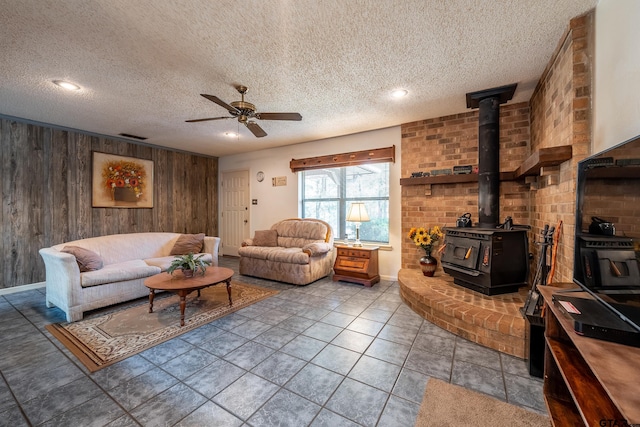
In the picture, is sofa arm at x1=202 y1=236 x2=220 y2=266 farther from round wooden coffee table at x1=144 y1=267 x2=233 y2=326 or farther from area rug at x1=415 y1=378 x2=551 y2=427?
area rug at x1=415 y1=378 x2=551 y2=427

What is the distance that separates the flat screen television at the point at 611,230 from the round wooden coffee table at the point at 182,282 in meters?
2.84

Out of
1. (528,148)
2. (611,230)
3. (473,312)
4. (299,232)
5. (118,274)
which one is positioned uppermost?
(528,148)

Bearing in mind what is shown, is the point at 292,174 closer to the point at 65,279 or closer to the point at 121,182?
the point at 121,182

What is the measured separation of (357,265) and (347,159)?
1772mm

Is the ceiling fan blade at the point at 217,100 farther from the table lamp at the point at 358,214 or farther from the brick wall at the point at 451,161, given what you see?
the brick wall at the point at 451,161

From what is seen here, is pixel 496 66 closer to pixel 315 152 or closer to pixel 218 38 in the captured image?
pixel 218 38

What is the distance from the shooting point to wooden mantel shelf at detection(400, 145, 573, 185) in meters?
1.87

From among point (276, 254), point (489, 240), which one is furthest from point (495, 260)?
point (276, 254)

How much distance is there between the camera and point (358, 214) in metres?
3.94

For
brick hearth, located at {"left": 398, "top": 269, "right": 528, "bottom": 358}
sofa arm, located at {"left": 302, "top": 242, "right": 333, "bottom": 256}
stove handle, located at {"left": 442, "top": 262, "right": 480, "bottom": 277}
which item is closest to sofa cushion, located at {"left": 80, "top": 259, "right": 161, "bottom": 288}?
sofa arm, located at {"left": 302, "top": 242, "right": 333, "bottom": 256}

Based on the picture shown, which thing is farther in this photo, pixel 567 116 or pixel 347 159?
pixel 347 159

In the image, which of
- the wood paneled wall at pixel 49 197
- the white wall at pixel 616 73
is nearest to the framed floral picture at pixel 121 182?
the wood paneled wall at pixel 49 197

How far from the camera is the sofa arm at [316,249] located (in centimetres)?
380

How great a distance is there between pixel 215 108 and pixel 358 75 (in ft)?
6.12
